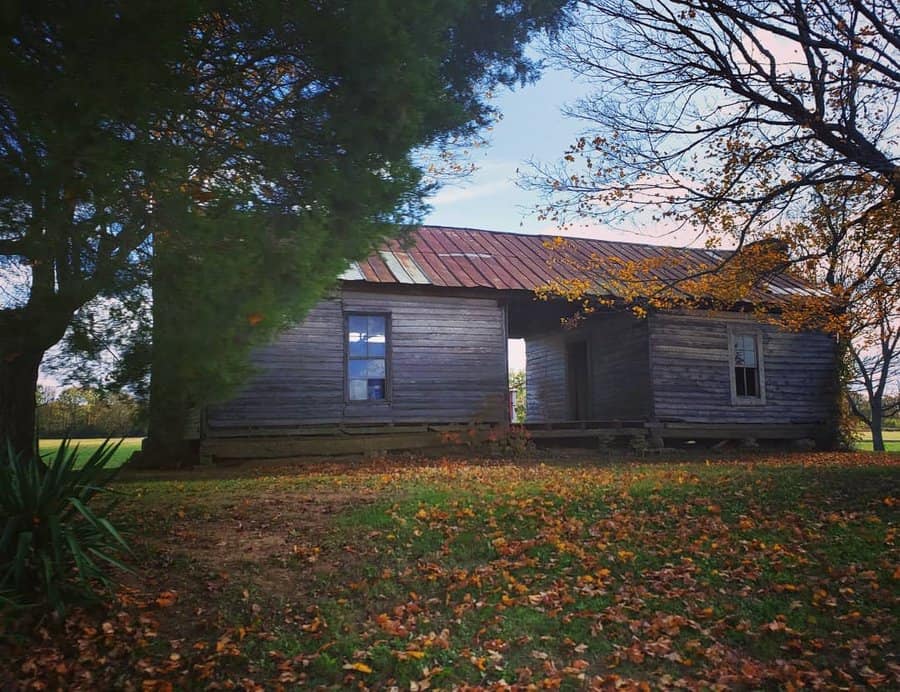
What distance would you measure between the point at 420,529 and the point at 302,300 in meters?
2.71

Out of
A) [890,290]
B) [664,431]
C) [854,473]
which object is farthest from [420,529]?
[664,431]

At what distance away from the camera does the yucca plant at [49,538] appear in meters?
5.54

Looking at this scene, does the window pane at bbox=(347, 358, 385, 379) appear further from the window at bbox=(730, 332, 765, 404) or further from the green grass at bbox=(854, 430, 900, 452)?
the green grass at bbox=(854, 430, 900, 452)

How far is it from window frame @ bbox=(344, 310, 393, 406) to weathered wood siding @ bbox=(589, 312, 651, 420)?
6412 millimetres

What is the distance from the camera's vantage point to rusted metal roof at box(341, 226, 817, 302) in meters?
16.1

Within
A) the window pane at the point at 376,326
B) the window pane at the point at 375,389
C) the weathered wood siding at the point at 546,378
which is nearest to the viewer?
the window pane at the point at 375,389

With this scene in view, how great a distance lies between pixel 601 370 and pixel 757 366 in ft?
13.3

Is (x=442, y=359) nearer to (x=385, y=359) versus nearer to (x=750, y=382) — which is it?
(x=385, y=359)

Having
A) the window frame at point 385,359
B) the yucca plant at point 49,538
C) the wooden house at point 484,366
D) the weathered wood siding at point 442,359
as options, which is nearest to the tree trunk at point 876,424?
the wooden house at point 484,366

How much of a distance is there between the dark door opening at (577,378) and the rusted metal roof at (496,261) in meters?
2.98

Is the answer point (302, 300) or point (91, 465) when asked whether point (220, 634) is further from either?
point (302, 300)

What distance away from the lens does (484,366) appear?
1652cm

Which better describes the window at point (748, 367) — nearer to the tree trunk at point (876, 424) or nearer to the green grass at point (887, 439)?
the tree trunk at point (876, 424)

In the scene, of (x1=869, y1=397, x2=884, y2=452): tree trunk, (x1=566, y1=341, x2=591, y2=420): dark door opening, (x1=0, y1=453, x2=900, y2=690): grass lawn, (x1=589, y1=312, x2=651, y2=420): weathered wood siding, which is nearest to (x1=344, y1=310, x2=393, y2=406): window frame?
(x1=0, y1=453, x2=900, y2=690): grass lawn
